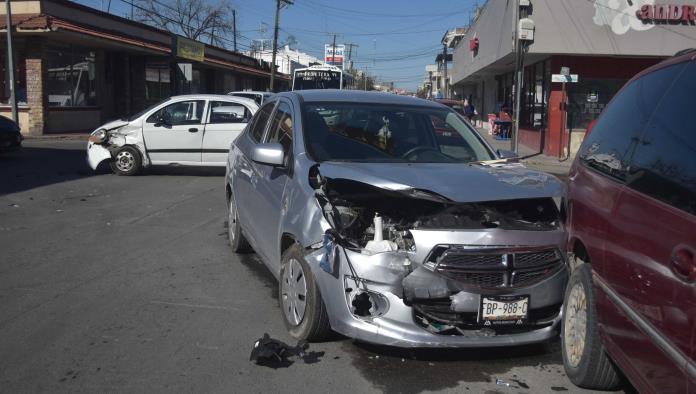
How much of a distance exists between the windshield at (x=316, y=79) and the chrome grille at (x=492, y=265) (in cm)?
2672

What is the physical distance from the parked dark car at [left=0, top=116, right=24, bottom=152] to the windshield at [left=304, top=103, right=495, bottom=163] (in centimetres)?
1304

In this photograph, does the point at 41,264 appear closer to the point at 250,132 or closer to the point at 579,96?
the point at 250,132

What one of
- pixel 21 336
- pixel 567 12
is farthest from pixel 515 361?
pixel 567 12

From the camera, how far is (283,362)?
166 inches

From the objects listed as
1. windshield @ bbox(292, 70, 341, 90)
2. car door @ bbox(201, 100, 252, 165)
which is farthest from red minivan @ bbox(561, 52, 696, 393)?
windshield @ bbox(292, 70, 341, 90)

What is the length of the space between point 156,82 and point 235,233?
30043mm

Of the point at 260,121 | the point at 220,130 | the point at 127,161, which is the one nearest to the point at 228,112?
the point at 220,130

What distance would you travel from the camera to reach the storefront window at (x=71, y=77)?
83.3 ft

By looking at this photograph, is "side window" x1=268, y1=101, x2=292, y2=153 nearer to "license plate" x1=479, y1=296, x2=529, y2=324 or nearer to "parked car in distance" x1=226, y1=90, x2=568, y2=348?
"parked car in distance" x1=226, y1=90, x2=568, y2=348

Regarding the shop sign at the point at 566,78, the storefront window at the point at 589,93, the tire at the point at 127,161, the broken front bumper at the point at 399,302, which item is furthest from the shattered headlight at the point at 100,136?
the storefront window at the point at 589,93

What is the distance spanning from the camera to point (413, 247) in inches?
157

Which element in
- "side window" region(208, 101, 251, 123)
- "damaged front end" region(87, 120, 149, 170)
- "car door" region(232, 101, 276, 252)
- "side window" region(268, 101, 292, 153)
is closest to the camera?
"side window" region(268, 101, 292, 153)

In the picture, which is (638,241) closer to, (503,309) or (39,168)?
(503,309)

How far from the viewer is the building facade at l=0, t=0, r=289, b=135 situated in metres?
24.0
